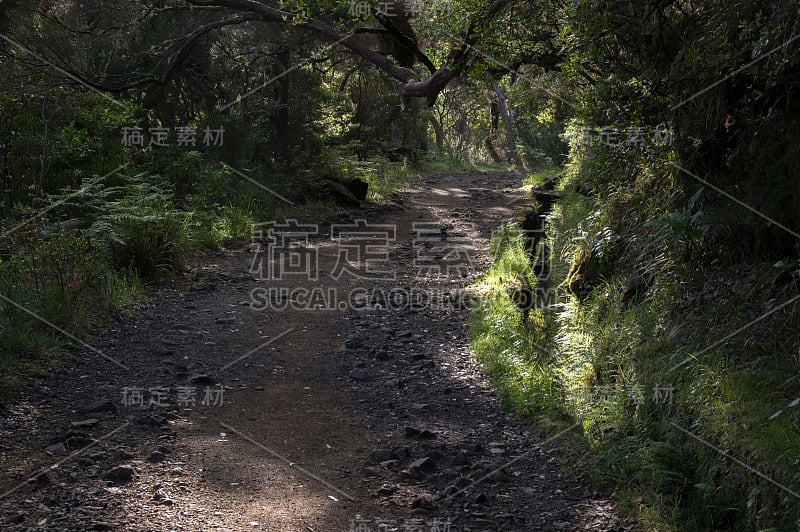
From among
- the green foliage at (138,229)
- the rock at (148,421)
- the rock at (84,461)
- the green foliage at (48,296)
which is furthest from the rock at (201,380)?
the green foliage at (138,229)

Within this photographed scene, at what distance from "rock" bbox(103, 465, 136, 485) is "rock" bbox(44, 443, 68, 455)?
1.53ft

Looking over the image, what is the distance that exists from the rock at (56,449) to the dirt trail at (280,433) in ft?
0.04

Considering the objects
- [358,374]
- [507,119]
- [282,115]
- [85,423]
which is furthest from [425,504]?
[507,119]

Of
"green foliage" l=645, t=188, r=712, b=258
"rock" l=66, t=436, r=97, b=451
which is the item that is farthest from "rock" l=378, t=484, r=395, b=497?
"green foliage" l=645, t=188, r=712, b=258

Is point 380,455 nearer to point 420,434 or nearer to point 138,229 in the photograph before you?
point 420,434

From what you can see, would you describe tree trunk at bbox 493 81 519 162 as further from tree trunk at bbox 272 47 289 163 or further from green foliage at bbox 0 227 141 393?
green foliage at bbox 0 227 141 393

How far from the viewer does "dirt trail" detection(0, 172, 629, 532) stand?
406cm

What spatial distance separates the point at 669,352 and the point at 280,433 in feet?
9.87

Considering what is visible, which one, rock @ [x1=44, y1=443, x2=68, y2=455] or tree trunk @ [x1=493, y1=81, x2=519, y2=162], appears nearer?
rock @ [x1=44, y1=443, x2=68, y2=455]

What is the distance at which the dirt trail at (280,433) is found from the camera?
4062mm

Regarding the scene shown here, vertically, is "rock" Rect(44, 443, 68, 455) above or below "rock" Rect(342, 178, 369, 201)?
below

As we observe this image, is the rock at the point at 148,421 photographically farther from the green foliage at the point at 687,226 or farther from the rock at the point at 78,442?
the green foliage at the point at 687,226

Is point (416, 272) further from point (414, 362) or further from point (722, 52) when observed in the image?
point (722, 52)

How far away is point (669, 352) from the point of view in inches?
201
